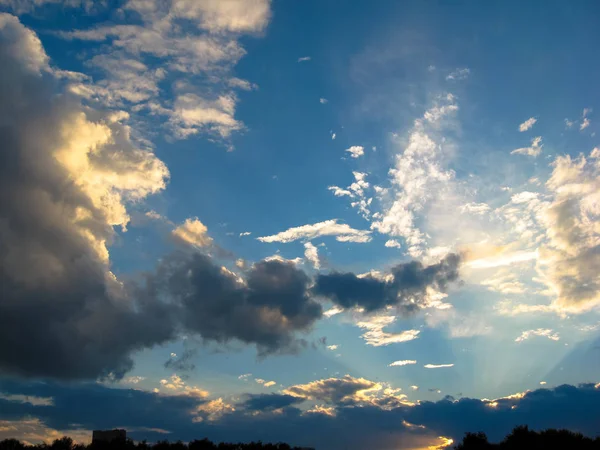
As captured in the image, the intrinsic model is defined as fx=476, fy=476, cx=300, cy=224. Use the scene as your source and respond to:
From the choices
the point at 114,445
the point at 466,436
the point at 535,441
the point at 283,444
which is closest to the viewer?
the point at 535,441

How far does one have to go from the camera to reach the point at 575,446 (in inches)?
4043

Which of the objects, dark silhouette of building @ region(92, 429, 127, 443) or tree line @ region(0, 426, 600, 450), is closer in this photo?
tree line @ region(0, 426, 600, 450)

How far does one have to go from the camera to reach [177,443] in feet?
484

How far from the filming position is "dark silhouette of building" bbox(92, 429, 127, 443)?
152m

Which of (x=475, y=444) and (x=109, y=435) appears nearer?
(x=475, y=444)

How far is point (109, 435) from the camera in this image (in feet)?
511

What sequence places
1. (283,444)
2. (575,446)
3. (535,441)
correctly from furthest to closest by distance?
1. (283,444)
2. (535,441)
3. (575,446)

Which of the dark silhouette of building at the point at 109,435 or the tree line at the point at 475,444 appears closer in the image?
the tree line at the point at 475,444

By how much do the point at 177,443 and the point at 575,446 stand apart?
108942mm

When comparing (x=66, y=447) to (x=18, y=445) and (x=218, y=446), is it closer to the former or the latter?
(x=18, y=445)

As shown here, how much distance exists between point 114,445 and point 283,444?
56.5m

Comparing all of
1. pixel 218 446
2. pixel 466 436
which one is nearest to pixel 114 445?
pixel 218 446

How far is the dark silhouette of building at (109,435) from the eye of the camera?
500 ft

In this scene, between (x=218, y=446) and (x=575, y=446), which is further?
(x=218, y=446)
